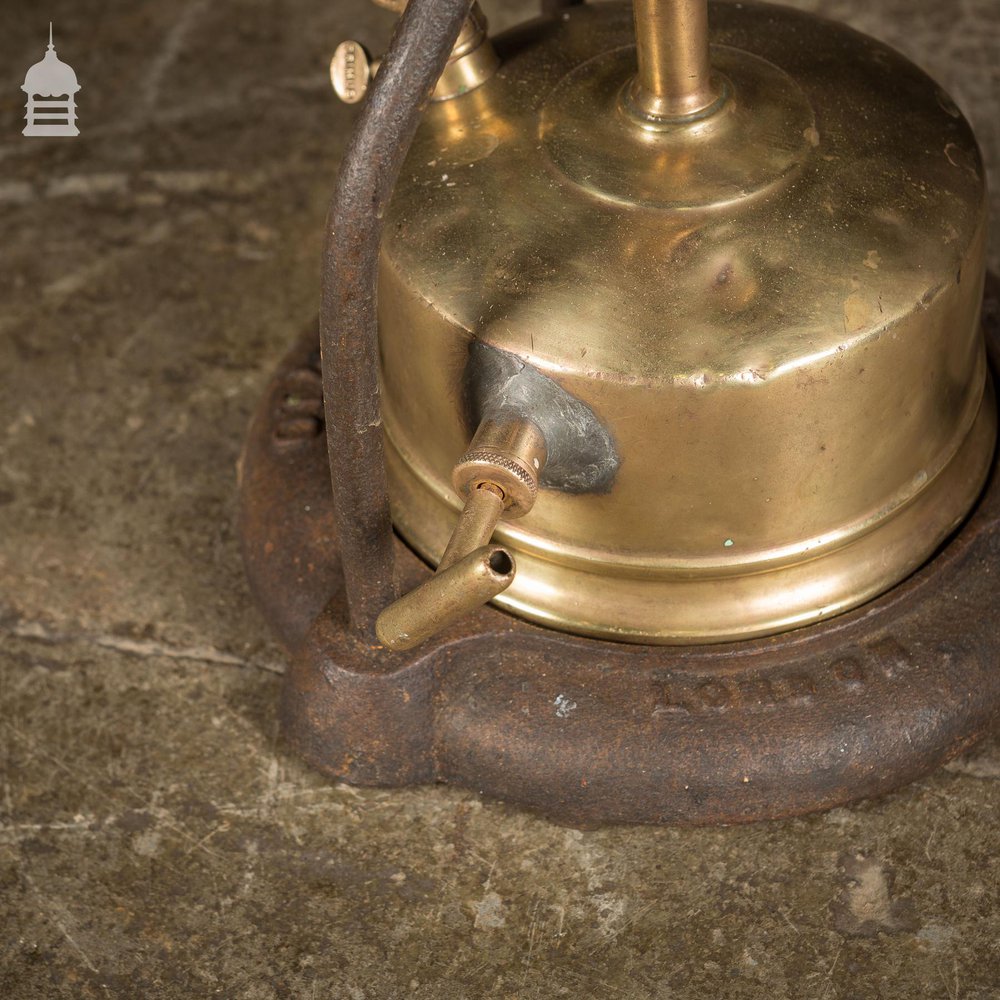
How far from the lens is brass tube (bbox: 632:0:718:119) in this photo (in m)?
1.32

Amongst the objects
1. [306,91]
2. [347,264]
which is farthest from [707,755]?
[306,91]

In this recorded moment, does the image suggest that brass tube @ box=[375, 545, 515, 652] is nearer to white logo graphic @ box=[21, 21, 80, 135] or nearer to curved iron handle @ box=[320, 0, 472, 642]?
curved iron handle @ box=[320, 0, 472, 642]

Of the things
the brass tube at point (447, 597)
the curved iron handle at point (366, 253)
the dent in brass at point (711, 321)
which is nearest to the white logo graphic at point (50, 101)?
the dent in brass at point (711, 321)

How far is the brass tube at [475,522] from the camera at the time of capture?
1.23 metres

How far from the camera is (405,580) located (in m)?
1.49

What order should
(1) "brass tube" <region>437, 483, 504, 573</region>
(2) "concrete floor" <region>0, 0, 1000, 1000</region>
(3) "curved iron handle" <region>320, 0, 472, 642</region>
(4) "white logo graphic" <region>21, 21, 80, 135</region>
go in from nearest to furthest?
1. (3) "curved iron handle" <region>320, 0, 472, 642</region>
2. (1) "brass tube" <region>437, 483, 504, 573</region>
3. (2) "concrete floor" <region>0, 0, 1000, 1000</region>
4. (4) "white logo graphic" <region>21, 21, 80, 135</region>

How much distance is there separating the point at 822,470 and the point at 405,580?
0.41m

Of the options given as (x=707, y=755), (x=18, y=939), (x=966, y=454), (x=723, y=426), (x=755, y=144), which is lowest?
(x=18, y=939)

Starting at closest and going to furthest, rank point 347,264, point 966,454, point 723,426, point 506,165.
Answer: point 347,264 → point 723,426 → point 506,165 → point 966,454

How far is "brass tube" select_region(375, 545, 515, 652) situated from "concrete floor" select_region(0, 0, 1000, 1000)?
0.29 metres

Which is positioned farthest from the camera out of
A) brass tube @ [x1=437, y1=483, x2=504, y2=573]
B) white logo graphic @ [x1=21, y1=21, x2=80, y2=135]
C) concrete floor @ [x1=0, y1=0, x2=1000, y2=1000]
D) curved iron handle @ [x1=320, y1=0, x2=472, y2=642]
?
white logo graphic @ [x1=21, y1=21, x2=80, y2=135]

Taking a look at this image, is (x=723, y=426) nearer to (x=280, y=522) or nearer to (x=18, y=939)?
(x=280, y=522)

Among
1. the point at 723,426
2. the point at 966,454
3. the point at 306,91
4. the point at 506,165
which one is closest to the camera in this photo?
the point at 723,426

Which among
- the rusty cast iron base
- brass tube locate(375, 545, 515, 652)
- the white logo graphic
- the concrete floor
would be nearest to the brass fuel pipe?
brass tube locate(375, 545, 515, 652)
